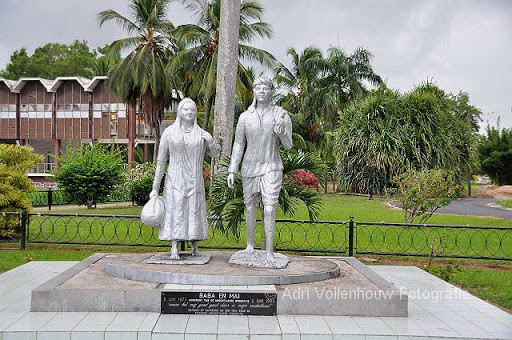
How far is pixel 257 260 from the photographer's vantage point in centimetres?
701

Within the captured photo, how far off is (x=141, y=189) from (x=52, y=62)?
100 feet

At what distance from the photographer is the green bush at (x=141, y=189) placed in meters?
20.6

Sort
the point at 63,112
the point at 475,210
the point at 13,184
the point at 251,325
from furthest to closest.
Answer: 1. the point at 63,112
2. the point at 475,210
3. the point at 13,184
4. the point at 251,325

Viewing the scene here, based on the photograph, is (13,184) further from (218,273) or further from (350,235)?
(218,273)

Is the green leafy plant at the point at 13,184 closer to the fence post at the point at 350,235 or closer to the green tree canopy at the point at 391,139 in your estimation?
the fence post at the point at 350,235

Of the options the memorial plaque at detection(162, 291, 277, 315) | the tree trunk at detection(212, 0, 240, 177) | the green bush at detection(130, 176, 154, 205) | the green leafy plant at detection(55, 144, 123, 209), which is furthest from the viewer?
the green bush at detection(130, 176, 154, 205)

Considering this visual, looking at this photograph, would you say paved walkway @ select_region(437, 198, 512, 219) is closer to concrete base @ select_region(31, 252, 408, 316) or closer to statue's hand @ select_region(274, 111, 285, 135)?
statue's hand @ select_region(274, 111, 285, 135)

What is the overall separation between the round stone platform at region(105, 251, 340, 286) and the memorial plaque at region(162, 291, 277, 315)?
334mm

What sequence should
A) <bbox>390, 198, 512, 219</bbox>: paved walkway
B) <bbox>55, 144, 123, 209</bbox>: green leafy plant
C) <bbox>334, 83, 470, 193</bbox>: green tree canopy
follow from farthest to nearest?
<bbox>334, 83, 470, 193</bbox>: green tree canopy → <bbox>390, 198, 512, 219</bbox>: paved walkway → <bbox>55, 144, 123, 209</bbox>: green leafy plant

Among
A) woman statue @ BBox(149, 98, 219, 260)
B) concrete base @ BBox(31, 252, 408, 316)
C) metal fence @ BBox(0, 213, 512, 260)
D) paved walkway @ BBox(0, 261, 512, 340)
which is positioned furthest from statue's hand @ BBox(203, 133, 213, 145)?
metal fence @ BBox(0, 213, 512, 260)

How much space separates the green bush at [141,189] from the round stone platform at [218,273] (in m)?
13.4

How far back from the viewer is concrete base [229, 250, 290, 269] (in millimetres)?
6879

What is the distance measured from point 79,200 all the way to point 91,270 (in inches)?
521

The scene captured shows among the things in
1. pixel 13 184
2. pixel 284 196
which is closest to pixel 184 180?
pixel 284 196
